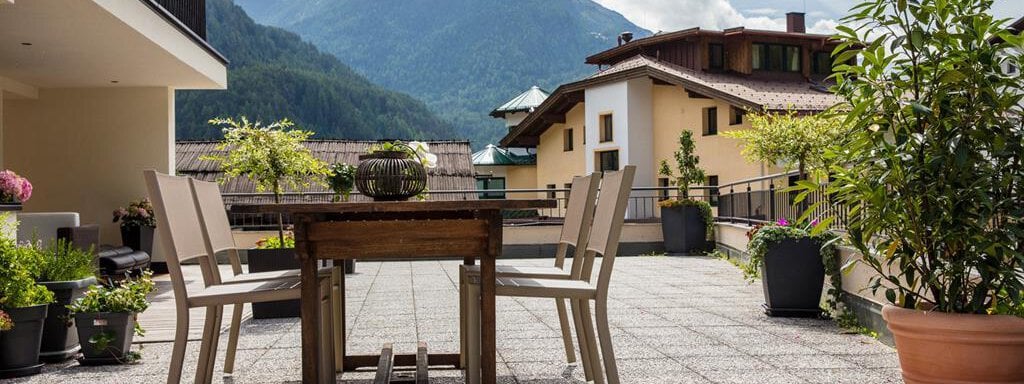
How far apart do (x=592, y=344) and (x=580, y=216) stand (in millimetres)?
634

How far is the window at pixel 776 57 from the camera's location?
24.4 metres

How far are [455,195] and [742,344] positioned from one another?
40.4 feet

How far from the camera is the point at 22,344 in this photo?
12.4 feet

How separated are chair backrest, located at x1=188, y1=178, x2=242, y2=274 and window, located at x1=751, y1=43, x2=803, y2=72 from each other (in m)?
22.0

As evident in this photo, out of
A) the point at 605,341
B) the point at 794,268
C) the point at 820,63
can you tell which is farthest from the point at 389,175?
the point at 820,63

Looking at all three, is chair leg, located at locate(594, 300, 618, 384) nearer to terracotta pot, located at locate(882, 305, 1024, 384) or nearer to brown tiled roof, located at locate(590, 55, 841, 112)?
terracotta pot, located at locate(882, 305, 1024, 384)

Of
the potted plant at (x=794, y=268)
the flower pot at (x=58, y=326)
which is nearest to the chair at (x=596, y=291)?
the flower pot at (x=58, y=326)

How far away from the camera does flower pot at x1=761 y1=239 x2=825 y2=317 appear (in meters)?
5.33

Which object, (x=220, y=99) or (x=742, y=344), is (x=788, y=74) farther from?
(x=220, y=99)

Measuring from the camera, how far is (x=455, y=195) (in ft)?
54.2

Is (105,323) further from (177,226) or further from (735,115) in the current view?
(735,115)

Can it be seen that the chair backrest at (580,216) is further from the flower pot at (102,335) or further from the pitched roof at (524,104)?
the pitched roof at (524,104)

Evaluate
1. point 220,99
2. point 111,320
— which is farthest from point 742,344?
point 220,99

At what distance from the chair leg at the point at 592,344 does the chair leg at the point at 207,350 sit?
50.9 inches
